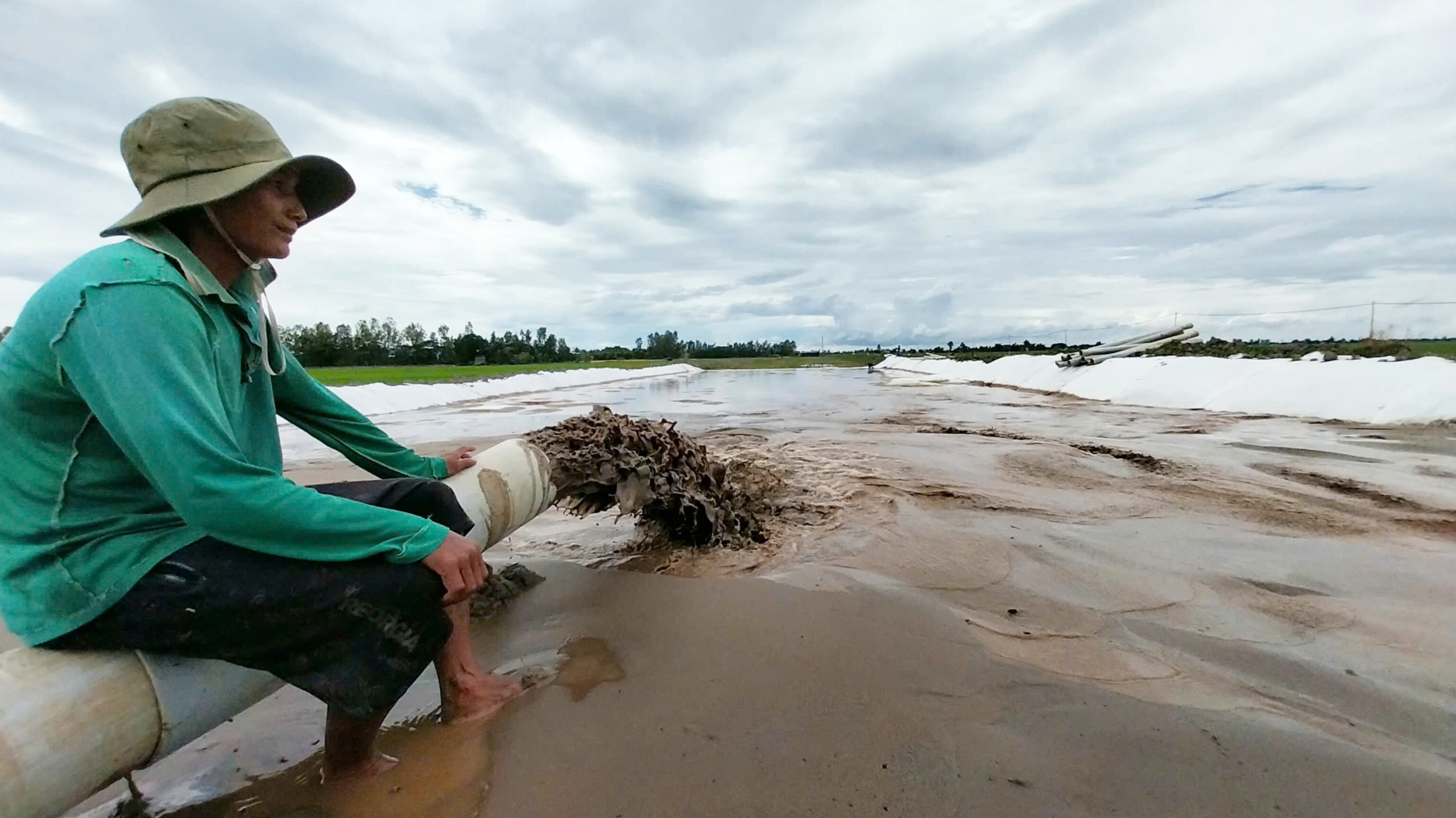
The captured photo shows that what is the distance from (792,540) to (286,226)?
9.99 feet

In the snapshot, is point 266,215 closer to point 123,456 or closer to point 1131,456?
point 123,456

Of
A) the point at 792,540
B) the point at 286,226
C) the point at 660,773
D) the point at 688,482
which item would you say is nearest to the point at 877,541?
the point at 792,540

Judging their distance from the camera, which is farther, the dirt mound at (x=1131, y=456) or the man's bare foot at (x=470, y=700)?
the dirt mound at (x=1131, y=456)

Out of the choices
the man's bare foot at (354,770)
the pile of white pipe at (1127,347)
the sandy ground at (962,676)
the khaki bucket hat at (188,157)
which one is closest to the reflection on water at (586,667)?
the sandy ground at (962,676)

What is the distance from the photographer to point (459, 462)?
2844mm

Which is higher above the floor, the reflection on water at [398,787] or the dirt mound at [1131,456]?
the dirt mound at [1131,456]

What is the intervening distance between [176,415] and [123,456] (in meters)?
0.32

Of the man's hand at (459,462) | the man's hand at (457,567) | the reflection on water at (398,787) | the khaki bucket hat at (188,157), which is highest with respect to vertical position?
the khaki bucket hat at (188,157)

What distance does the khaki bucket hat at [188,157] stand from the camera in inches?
62.7

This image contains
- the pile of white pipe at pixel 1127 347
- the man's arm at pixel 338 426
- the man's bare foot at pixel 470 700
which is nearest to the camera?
the man's bare foot at pixel 470 700

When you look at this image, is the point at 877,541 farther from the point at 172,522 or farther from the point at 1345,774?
the point at 172,522

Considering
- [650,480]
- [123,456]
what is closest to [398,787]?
[123,456]

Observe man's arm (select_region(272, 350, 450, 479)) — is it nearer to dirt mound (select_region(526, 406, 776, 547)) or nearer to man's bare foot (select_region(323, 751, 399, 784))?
dirt mound (select_region(526, 406, 776, 547))

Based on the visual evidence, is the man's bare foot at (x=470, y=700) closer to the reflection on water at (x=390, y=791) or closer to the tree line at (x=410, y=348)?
the reflection on water at (x=390, y=791)
